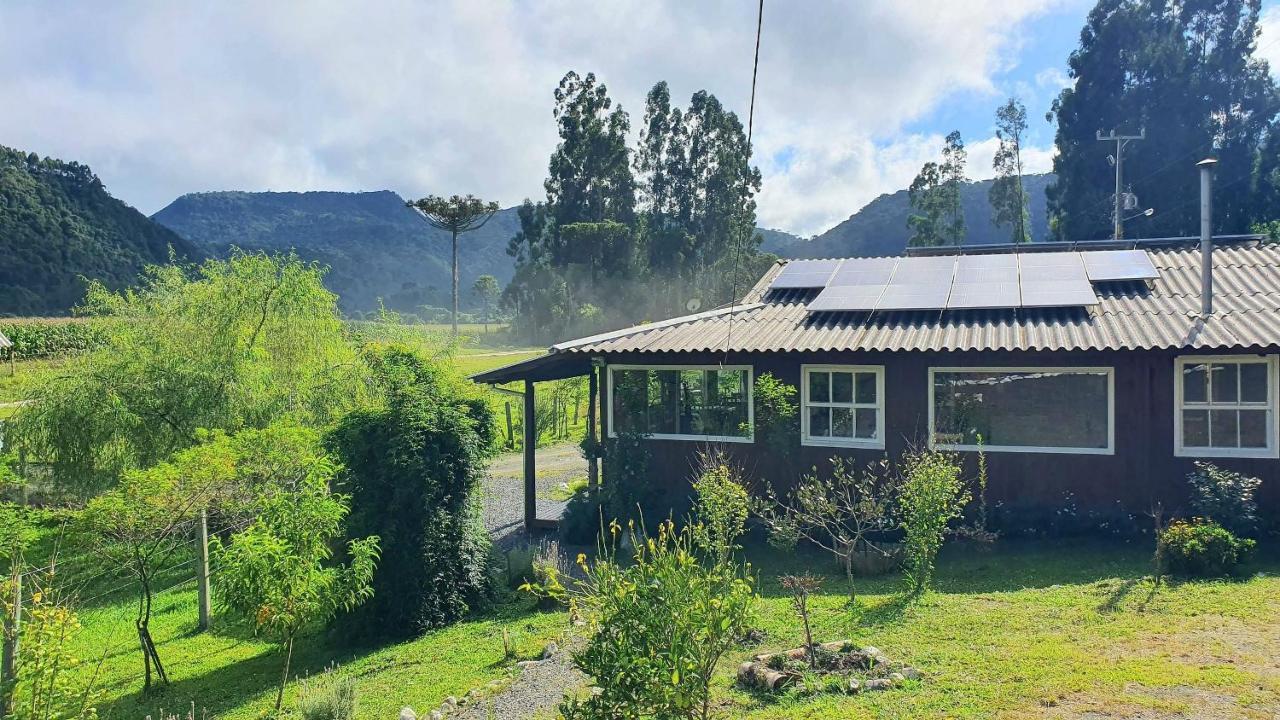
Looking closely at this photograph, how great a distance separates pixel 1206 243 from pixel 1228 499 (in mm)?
4075

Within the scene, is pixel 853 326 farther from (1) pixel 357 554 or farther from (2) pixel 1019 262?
(1) pixel 357 554

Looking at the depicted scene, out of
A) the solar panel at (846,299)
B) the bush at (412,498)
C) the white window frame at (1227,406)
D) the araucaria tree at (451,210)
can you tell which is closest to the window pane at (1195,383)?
the white window frame at (1227,406)

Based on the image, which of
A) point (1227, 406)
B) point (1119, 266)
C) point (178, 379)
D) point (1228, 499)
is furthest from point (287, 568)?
point (1119, 266)

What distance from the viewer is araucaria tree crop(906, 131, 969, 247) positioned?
5416cm

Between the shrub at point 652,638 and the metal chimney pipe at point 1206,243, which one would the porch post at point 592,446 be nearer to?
the shrub at point 652,638

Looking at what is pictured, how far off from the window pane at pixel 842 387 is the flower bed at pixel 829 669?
5478 millimetres

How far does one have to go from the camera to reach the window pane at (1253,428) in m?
10.5

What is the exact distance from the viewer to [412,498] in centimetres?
928

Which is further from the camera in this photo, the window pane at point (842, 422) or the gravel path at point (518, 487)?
the gravel path at point (518, 487)

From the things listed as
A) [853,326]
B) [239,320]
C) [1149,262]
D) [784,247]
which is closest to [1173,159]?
[1149,262]

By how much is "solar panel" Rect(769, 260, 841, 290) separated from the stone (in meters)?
9.26

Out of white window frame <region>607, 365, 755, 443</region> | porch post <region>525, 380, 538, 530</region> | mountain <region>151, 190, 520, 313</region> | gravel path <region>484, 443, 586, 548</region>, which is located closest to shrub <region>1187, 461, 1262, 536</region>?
white window frame <region>607, 365, 755, 443</region>

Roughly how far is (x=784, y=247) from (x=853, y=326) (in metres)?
93.8

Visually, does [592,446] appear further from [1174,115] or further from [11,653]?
[1174,115]
